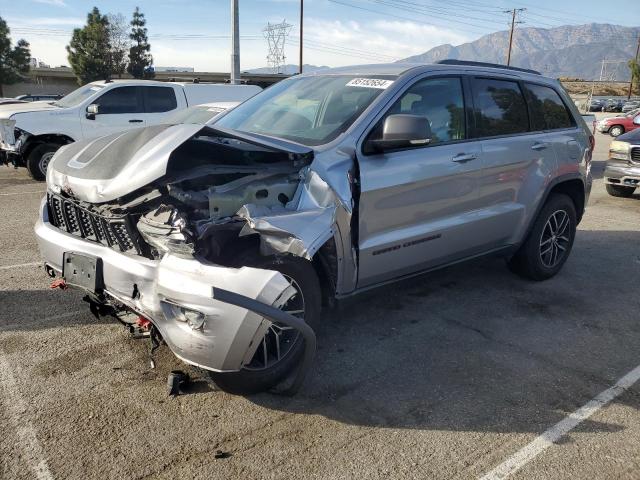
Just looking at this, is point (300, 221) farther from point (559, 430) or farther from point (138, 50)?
point (138, 50)

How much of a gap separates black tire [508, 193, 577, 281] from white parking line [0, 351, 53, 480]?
13.9ft

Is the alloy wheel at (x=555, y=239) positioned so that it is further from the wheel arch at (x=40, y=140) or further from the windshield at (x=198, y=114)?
the wheel arch at (x=40, y=140)

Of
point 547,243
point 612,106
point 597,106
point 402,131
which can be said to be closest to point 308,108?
point 402,131

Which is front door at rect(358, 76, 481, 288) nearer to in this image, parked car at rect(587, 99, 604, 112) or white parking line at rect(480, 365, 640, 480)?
white parking line at rect(480, 365, 640, 480)

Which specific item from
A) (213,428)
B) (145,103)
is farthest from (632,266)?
(145,103)

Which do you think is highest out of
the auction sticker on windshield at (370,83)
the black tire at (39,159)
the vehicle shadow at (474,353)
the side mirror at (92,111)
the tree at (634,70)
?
the tree at (634,70)

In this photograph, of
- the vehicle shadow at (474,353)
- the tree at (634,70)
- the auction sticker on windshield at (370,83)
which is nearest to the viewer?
the vehicle shadow at (474,353)

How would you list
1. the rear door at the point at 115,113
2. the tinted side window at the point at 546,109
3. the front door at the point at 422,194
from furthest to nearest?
the rear door at the point at 115,113, the tinted side window at the point at 546,109, the front door at the point at 422,194

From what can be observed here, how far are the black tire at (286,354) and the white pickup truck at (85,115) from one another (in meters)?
8.96

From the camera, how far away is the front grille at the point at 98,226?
9.95 feet

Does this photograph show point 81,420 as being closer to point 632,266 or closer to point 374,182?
point 374,182

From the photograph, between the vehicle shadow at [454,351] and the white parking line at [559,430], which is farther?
the vehicle shadow at [454,351]

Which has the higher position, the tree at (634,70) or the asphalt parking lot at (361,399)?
the tree at (634,70)

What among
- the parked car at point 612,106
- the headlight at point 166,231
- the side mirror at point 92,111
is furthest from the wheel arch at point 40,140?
the parked car at point 612,106
